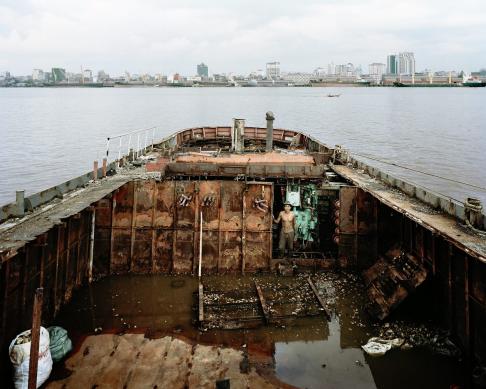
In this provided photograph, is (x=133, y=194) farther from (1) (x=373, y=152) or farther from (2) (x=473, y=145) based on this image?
(2) (x=473, y=145)

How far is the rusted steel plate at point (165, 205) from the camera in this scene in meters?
13.0

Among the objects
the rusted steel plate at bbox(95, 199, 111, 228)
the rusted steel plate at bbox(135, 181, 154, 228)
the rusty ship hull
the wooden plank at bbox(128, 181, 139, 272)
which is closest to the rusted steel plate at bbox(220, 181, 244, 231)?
the rusty ship hull

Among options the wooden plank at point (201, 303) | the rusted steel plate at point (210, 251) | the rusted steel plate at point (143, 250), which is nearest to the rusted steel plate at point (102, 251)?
the rusted steel plate at point (143, 250)

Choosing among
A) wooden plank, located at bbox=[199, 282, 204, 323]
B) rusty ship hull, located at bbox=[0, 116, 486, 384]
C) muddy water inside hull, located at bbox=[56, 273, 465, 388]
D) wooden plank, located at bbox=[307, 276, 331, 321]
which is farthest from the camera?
wooden plank, located at bbox=[307, 276, 331, 321]

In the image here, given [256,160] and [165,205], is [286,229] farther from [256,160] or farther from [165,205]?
[165,205]

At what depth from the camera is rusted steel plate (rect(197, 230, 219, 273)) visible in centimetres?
1291

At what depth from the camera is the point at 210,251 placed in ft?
42.5

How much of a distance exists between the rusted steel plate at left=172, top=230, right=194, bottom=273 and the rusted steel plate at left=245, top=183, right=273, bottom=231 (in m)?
1.97

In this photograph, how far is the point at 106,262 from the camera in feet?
42.0

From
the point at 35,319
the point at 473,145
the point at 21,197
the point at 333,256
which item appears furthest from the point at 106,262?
the point at 473,145

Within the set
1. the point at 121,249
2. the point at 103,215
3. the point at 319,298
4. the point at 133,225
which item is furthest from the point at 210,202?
the point at 319,298

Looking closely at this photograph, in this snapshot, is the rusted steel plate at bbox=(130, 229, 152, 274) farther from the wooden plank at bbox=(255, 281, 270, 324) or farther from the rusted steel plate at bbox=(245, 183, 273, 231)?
the wooden plank at bbox=(255, 281, 270, 324)

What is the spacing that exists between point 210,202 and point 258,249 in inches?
88.1

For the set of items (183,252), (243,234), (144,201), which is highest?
(144,201)
